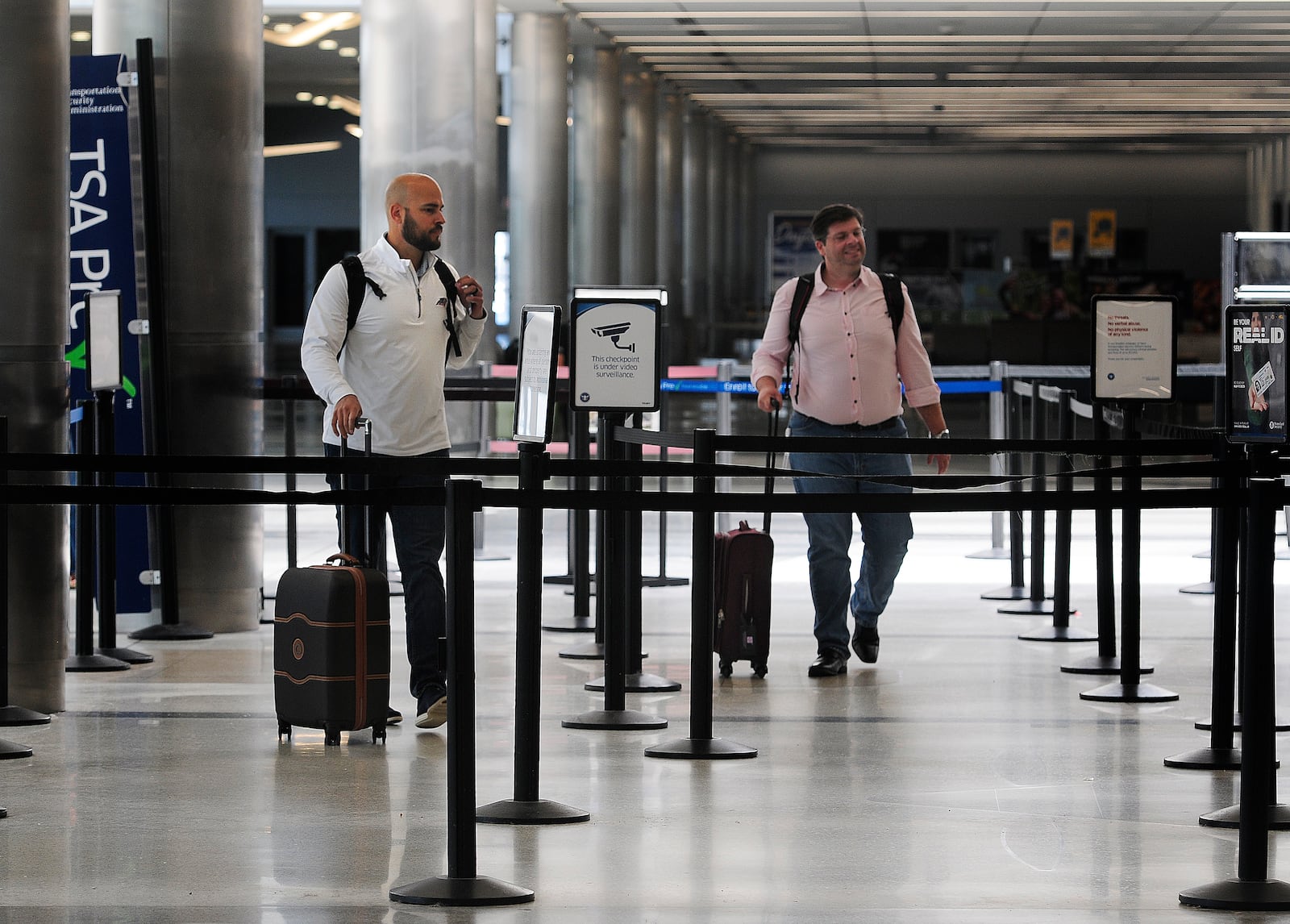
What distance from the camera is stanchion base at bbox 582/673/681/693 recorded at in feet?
23.7

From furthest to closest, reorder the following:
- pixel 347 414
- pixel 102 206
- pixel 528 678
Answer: pixel 102 206 < pixel 347 414 < pixel 528 678

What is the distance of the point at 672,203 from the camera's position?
35.2 m

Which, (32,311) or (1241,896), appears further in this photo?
(32,311)

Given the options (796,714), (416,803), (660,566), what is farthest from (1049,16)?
(416,803)

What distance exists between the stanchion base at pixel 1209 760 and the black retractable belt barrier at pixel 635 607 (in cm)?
187

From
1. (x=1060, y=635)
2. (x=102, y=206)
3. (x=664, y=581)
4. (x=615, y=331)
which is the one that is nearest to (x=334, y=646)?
(x=615, y=331)

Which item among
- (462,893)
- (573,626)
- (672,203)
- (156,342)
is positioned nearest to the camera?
(462,893)

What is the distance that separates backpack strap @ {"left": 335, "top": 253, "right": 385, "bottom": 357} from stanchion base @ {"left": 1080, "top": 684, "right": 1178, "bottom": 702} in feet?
9.94

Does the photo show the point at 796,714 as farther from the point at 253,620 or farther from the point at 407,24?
the point at 407,24

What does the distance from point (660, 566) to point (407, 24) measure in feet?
28.2

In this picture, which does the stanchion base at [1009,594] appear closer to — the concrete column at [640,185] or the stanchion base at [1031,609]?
the stanchion base at [1031,609]

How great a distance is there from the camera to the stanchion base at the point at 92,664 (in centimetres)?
771

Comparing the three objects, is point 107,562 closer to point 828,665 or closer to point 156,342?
point 156,342

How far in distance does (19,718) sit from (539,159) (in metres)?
19.1
